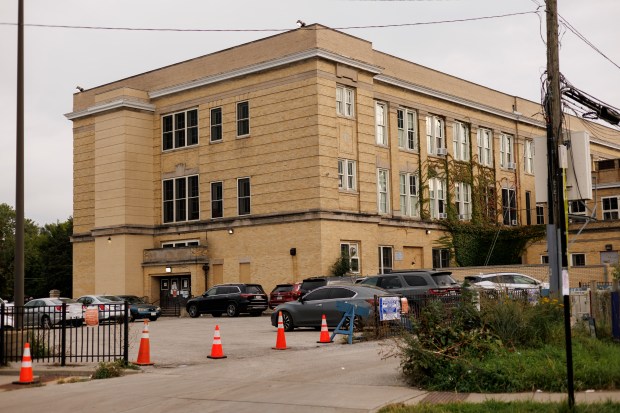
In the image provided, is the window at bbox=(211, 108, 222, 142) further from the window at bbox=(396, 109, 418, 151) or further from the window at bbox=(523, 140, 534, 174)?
the window at bbox=(523, 140, 534, 174)

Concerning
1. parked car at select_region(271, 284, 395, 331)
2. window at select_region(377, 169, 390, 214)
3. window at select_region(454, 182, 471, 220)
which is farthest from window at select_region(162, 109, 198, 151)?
parked car at select_region(271, 284, 395, 331)

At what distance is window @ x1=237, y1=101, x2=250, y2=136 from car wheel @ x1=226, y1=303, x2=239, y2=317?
37.7 ft

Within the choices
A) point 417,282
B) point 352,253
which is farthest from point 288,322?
point 352,253

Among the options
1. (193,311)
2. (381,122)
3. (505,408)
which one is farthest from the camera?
(381,122)

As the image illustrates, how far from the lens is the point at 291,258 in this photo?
144 ft

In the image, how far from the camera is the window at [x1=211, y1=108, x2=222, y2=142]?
4912cm

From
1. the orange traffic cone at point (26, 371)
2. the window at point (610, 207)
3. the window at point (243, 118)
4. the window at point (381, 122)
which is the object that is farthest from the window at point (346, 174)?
the orange traffic cone at point (26, 371)

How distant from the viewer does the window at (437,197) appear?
52625 mm

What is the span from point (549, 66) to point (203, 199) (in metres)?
32.6

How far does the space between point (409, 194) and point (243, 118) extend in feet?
37.8

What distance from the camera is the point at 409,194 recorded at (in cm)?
5091

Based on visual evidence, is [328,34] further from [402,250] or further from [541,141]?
[541,141]

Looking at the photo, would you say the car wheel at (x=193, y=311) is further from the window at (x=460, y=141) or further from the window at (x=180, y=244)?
the window at (x=460, y=141)

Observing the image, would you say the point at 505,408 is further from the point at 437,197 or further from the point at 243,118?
the point at 437,197
